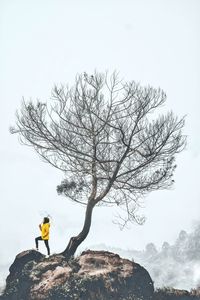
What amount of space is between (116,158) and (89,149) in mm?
1429

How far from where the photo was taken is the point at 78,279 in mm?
18172

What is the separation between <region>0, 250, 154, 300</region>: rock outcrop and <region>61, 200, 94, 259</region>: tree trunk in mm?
636

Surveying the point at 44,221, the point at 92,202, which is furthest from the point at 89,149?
the point at 44,221

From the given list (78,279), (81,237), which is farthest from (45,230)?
(78,279)

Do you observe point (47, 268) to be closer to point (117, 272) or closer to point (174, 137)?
point (117, 272)

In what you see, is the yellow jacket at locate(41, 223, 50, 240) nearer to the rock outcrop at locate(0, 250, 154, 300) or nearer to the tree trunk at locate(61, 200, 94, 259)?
the rock outcrop at locate(0, 250, 154, 300)

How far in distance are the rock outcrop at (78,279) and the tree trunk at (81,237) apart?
64 cm

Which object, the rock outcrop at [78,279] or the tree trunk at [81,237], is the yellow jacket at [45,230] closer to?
the rock outcrop at [78,279]

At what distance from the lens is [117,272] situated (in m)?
18.9

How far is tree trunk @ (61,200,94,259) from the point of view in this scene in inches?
816

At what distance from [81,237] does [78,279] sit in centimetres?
297

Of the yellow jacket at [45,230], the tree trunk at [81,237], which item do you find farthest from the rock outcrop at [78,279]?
the yellow jacket at [45,230]

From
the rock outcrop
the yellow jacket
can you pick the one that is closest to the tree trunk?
the rock outcrop

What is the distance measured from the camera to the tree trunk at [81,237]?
20.7 meters
